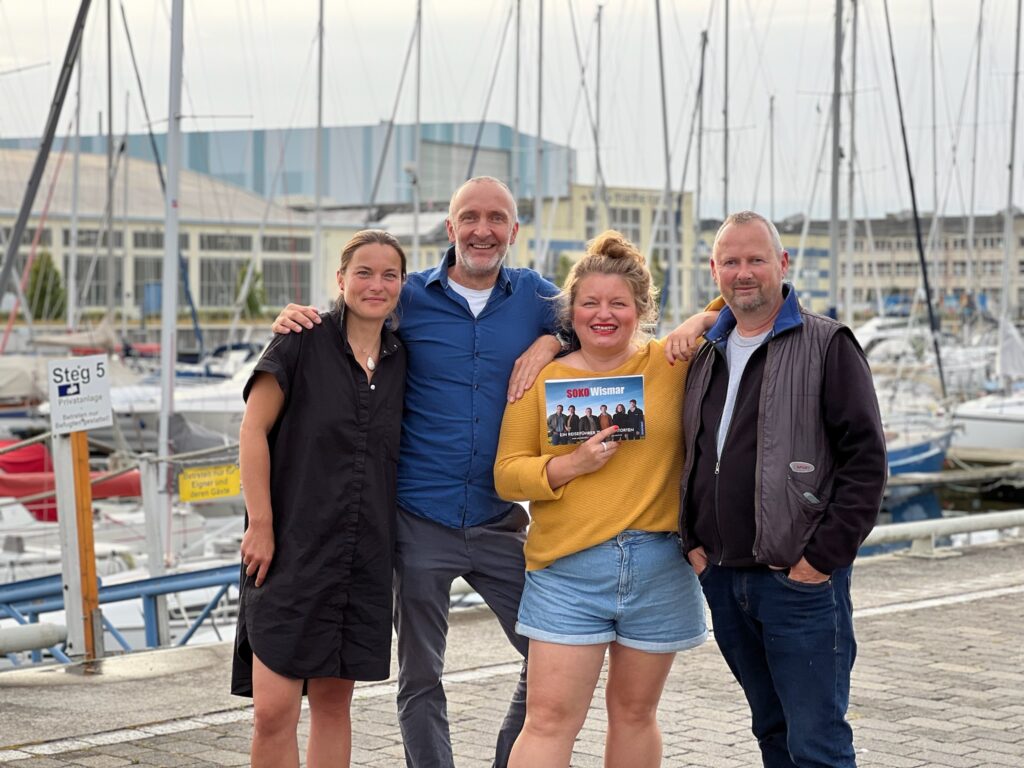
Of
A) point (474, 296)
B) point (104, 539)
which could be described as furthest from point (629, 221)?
point (474, 296)

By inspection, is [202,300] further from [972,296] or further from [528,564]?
[528,564]

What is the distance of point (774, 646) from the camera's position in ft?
14.1

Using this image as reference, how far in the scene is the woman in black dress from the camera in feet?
14.9

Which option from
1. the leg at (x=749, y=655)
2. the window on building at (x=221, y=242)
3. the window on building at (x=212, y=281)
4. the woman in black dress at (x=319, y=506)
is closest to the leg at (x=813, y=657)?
the leg at (x=749, y=655)

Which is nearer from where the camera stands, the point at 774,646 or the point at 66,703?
the point at 774,646

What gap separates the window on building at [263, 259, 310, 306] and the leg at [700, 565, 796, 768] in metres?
67.6

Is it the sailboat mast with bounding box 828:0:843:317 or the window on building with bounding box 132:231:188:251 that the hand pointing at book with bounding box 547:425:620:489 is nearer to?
the sailboat mast with bounding box 828:0:843:317

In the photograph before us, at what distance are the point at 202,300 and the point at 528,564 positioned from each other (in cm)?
7431

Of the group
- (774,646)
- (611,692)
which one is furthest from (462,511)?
(774,646)

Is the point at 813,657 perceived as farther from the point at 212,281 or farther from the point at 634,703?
the point at 212,281

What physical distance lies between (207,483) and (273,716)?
7.66m

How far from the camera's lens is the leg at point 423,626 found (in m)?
4.85

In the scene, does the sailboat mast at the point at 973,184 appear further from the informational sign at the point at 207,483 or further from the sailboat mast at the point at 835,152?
the informational sign at the point at 207,483

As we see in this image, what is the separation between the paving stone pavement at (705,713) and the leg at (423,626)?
831 mm
